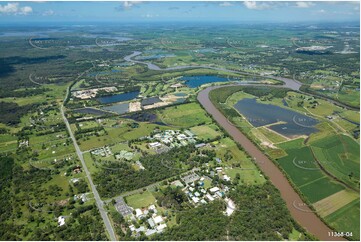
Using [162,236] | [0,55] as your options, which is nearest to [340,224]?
[162,236]

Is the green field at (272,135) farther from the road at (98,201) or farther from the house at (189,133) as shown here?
the road at (98,201)

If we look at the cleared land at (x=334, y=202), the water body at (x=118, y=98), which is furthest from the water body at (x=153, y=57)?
the cleared land at (x=334, y=202)

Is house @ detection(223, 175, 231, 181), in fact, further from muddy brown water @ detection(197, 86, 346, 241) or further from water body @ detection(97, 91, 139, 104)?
water body @ detection(97, 91, 139, 104)

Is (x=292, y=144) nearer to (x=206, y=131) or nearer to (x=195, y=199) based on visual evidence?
(x=206, y=131)

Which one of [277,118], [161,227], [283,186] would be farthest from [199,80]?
[161,227]

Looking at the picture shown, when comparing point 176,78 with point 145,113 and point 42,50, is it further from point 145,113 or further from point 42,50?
point 42,50

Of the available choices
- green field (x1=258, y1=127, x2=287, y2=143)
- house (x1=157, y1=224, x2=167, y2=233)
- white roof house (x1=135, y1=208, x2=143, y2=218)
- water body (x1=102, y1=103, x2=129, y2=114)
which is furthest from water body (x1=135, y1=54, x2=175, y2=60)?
house (x1=157, y1=224, x2=167, y2=233)
